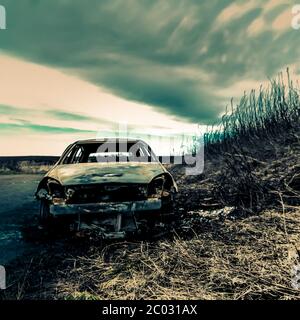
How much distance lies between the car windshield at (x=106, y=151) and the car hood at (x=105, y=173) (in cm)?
58

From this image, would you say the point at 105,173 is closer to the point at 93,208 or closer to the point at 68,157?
the point at 93,208

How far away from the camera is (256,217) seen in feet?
15.6

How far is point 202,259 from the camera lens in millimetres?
3564

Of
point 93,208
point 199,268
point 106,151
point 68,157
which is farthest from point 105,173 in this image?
point 199,268

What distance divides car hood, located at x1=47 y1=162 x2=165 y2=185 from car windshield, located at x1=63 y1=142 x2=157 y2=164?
58 cm

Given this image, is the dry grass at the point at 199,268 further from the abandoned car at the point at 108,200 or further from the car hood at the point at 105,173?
the car hood at the point at 105,173

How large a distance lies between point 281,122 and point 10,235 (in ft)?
18.7

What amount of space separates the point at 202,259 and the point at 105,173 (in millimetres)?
1516

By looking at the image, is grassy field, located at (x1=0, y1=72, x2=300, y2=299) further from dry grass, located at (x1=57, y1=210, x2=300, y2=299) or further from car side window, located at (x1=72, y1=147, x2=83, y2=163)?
car side window, located at (x1=72, y1=147, x2=83, y2=163)

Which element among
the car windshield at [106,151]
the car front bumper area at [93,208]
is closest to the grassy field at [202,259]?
the car front bumper area at [93,208]

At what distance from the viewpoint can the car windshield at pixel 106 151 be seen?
5.39 metres

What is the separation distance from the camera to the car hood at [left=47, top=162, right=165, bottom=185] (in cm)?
410
